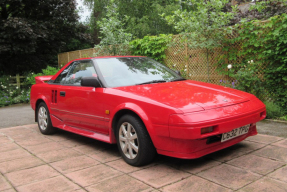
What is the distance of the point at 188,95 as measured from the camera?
3562mm

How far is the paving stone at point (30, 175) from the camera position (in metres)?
3.26

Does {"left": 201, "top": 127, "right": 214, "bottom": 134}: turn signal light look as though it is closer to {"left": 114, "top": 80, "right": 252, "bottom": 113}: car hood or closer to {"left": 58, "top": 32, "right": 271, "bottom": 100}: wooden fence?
{"left": 114, "top": 80, "right": 252, "bottom": 113}: car hood

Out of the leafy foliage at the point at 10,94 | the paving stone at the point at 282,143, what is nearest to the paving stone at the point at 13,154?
the paving stone at the point at 282,143

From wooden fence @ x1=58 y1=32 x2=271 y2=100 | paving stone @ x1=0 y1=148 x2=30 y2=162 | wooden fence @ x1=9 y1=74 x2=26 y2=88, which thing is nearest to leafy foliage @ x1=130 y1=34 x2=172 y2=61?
wooden fence @ x1=58 y1=32 x2=271 y2=100

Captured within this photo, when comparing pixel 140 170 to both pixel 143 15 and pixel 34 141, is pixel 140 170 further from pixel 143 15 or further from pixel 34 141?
pixel 143 15

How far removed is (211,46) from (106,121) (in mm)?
4570

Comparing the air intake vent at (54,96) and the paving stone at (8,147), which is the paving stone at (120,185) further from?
the air intake vent at (54,96)

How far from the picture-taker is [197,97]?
11.5ft

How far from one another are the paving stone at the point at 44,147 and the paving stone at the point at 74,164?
0.71 m

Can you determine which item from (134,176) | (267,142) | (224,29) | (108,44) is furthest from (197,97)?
(108,44)

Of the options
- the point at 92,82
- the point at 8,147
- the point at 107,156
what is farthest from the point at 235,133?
the point at 8,147

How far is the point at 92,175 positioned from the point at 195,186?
1.24m

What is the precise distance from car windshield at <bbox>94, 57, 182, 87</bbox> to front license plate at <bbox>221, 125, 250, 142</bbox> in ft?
4.64

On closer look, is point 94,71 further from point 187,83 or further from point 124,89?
point 187,83
